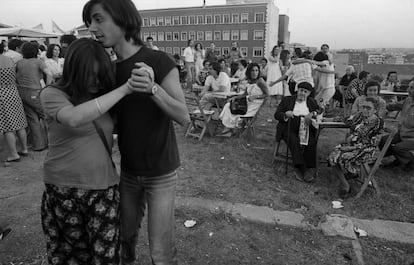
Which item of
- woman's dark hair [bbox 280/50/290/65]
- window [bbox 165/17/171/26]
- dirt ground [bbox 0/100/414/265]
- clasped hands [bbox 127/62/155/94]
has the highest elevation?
window [bbox 165/17/171/26]

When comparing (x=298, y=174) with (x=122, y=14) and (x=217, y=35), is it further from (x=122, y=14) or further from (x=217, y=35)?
(x=217, y=35)

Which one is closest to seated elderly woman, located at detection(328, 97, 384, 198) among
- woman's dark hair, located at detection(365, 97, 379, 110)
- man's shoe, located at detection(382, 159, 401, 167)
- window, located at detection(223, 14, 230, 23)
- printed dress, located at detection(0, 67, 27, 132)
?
woman's dark hair, located at detection(365, 97, 379, 110)

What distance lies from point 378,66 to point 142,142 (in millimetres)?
17410

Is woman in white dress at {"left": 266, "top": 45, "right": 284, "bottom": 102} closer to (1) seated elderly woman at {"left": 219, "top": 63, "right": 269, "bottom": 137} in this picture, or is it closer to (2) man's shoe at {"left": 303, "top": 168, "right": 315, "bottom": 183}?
(1) seated elderly woman at {"left": 219, "top": 63, "right": 269, "bottom": 137}

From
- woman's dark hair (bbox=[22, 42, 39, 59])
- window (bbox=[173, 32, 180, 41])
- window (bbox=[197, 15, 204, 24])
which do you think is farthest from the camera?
window (bbox=[173, 32, 180, 41])

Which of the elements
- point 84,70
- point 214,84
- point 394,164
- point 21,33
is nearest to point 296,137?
point 394,164

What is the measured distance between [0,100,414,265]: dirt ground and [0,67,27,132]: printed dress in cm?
64

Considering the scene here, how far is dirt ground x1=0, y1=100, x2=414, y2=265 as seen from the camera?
103 inches

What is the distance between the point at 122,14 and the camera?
1488 millimetres

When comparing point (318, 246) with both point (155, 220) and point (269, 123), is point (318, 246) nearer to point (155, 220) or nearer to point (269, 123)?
point (155, 220)

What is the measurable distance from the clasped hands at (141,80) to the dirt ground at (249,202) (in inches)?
68.8

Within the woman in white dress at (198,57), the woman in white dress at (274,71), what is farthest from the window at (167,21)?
the woman in white dress at (274,71)

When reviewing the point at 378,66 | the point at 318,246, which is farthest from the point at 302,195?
the point at 378,66

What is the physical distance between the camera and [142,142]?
1625 mm
